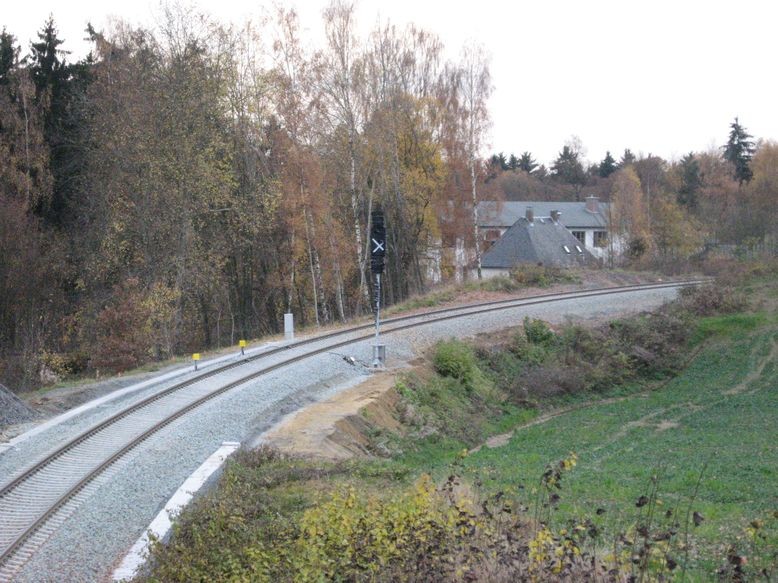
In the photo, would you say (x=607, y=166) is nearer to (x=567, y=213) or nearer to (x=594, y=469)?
(x=567, y=213)

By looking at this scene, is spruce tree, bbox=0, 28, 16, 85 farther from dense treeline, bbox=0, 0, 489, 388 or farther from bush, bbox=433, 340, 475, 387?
bush, bbox=433, 340, 475, 387

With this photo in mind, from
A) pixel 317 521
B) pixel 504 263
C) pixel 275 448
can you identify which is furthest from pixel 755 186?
pixel 317 521

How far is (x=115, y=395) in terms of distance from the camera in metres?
17.5

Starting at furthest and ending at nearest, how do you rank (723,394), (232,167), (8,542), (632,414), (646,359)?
(232,167), (646,359), (723,394), (632,414), (8,542)

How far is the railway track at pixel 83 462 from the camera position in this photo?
9.89m

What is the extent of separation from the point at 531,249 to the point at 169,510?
52.1 m

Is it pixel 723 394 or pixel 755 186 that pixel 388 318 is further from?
pixel 755 186

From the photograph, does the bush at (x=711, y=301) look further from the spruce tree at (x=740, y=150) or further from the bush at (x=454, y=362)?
the spruce tree at (x=740, y=150)

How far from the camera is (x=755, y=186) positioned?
63.8 m

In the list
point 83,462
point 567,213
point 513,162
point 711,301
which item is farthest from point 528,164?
point 83,462

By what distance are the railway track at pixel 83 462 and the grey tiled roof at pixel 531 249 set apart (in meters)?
39.5

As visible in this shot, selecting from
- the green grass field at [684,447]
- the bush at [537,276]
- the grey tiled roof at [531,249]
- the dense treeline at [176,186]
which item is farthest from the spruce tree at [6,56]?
the grey tiled roof at [531,249]

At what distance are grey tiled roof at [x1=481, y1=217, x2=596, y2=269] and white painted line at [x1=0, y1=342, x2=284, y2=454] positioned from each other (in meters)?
37.7

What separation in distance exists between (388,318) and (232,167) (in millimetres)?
10636
